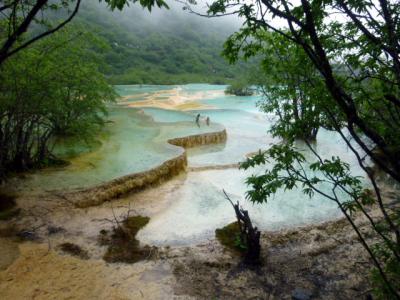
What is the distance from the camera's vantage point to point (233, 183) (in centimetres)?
1009

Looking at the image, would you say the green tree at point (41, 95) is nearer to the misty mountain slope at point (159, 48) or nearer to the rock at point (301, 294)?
the rock at point (301, 294)

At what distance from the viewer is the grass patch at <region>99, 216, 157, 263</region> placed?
5969 mm

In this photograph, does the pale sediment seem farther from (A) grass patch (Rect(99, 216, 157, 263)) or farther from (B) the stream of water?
(A) grass patch (Rect(99, 216, 157, 263))

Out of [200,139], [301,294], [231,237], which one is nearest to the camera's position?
[301,294]

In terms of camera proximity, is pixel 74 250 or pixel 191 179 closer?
pixel 74 250

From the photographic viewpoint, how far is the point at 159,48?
245 ft

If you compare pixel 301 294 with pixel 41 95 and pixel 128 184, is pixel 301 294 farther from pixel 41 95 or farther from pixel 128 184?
pixel 41 95

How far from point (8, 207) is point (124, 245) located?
9.78 feet

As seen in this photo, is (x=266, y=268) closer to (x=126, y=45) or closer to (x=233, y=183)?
(x=233, y=183)

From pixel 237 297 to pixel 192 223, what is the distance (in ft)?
9.09

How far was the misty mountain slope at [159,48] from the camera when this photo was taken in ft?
189

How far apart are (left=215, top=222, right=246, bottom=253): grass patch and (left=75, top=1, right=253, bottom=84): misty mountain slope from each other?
40.2m

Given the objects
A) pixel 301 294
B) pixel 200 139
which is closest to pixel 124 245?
pixel 301 294

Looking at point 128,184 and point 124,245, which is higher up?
point 128,184
